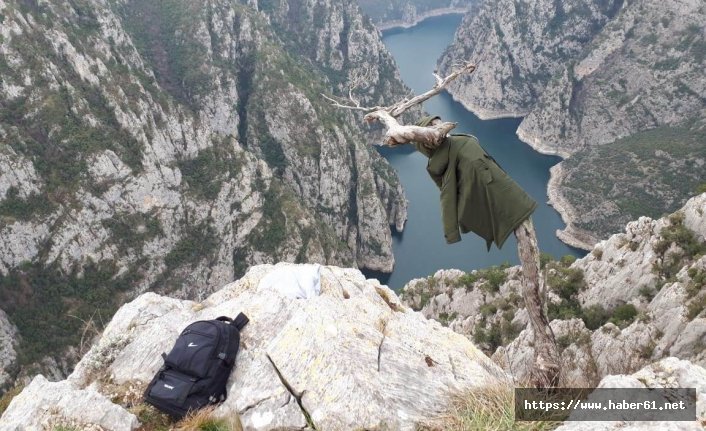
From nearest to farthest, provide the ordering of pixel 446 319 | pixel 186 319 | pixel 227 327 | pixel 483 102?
pixel 227 327 → pixel 186 319 → pixel 446 319 → pixel 483 102

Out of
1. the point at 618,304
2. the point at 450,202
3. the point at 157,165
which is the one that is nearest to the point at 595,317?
the point at 618,304

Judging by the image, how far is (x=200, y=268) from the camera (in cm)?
8544

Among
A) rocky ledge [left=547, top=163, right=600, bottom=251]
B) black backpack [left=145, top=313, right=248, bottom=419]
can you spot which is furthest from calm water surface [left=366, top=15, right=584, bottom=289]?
black backpack [left=145, top=313, right=248, bottom=419]

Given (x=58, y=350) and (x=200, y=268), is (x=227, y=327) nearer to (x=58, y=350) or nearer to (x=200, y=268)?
(x=58, y=350)

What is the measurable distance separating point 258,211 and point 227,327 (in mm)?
86334

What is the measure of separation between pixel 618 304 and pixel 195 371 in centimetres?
2907

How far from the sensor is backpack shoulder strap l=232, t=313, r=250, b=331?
356 inches

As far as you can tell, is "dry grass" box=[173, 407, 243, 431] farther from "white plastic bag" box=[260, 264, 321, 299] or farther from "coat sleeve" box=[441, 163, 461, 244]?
"coat sleeve" box=[441, 163, 461, 244]

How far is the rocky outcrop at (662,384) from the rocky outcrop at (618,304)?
7.03m

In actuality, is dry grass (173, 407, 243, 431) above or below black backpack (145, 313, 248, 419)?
below

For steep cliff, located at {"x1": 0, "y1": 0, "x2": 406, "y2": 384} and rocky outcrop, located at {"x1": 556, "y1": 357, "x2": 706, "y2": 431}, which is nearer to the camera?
rocky outcrop, located at {"x1": 556, "y1": 357, "x2": 706, "y2": 431}

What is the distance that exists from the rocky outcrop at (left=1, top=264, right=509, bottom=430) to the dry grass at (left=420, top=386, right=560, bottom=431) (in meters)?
0.31

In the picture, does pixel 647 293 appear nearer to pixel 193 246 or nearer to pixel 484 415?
pixel 484 415

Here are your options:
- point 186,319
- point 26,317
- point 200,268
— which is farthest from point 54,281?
point 186,319
